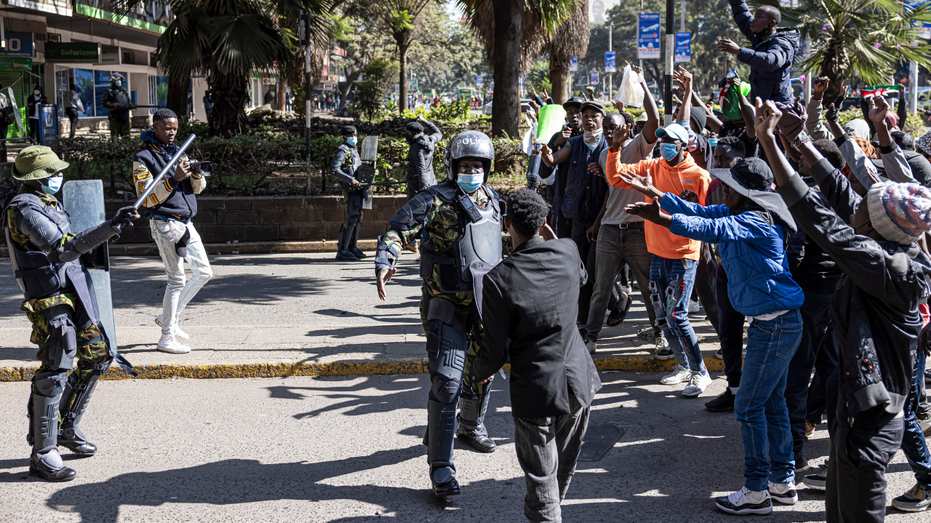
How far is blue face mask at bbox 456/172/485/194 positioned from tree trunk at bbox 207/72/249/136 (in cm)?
1181

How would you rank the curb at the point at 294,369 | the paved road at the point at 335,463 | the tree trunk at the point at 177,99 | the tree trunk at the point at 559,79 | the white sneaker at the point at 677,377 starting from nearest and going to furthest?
1. the paved road at the point at 335,463
2. the white sneaker at the point at 677,377
3. the curb at the point at 294,369
4. the tree trunk at the point at 177,99
5. the tree trunk at the point at 559,79

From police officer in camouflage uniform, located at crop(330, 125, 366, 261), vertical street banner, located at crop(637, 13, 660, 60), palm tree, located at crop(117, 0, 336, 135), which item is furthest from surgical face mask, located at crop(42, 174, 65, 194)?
vertical street banner, located at crop(637, 13, 660, 60)

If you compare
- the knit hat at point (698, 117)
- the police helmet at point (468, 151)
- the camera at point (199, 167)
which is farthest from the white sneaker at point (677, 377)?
the camera at point (199, 167)

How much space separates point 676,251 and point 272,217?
8.79 metres

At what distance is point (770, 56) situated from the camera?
22.5ft

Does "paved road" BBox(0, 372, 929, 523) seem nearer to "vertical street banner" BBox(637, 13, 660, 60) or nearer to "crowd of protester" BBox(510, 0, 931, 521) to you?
"crowd of protester" BBox(510, 0, 931, 521)

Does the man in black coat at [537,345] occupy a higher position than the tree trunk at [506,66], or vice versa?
the tree trunk at [506,66]

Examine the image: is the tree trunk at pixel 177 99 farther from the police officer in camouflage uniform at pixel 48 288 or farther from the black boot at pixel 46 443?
the black boot at pixel 46 443

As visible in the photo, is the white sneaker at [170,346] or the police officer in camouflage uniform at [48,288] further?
the white sneaker at [170,346]

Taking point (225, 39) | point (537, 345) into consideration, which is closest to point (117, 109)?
point (225, 39)

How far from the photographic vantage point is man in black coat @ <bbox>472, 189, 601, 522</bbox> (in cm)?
357

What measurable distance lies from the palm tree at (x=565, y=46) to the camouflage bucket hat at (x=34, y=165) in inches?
767

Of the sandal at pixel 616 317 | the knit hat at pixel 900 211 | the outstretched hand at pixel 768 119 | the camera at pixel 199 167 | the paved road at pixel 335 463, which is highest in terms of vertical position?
the outstretched hand at pixel 768 119

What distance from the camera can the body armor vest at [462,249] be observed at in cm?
456
